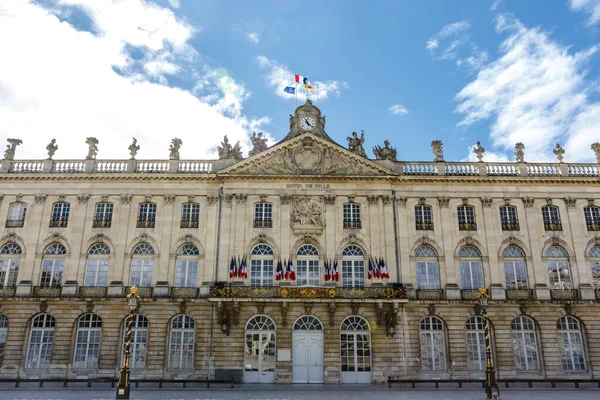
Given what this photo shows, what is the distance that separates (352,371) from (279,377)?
15.1ft

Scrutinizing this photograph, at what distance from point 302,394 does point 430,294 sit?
38.8 feet

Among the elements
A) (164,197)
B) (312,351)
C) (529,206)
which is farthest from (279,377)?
(529,206)

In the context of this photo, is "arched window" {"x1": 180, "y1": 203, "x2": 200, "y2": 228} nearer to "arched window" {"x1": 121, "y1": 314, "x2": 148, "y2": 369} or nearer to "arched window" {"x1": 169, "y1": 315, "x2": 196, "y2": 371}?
"arched window" {"x1": 169, "y1": 315, "x2": 196, "y2": 371}

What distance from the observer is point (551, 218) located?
34.9m

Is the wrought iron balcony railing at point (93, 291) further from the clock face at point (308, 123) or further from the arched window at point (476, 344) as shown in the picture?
the arched window at point (476, 344)

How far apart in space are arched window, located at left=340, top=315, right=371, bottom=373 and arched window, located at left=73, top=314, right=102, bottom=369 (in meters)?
15.7

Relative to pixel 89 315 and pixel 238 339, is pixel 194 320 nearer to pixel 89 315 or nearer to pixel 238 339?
pixel 238 339

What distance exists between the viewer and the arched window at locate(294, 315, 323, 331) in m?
31.9

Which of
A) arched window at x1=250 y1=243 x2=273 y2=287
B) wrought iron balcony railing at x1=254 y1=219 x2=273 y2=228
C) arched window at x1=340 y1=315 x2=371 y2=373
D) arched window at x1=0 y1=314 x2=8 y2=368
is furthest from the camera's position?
wrought iron balcony railing at x1=254 y1=219 x2=273 y2=228

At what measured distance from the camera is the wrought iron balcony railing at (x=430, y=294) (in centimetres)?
3275

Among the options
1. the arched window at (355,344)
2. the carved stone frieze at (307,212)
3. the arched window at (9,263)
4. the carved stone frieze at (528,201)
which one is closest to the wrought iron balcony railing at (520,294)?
the carved stone frieze at (528,201)

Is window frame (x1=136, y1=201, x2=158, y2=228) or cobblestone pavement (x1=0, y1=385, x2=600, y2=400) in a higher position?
window frame (x1=136, y1=201, x2=158, y2=228)

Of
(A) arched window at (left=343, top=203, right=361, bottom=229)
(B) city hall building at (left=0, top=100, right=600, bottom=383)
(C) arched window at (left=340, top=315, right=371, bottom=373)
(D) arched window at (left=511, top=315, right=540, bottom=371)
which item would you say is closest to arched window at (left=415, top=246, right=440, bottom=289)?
(B) city hall building at (left=0, top=100, right=600, bottom=383)

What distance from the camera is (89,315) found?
3262 cm
